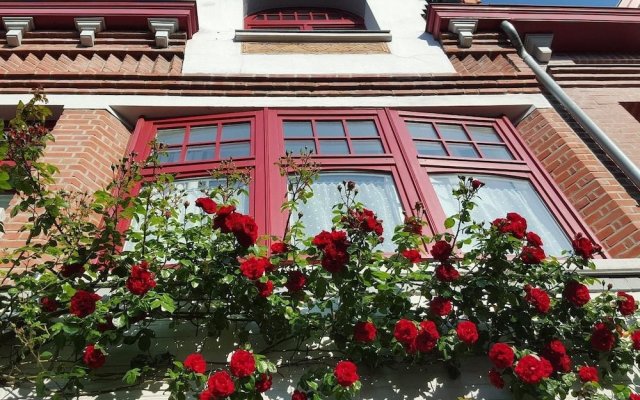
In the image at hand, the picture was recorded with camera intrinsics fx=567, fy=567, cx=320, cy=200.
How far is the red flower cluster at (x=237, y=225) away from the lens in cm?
327

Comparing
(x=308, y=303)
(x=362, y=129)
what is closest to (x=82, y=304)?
(x=308, y=303)

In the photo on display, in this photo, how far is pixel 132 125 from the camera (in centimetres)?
593

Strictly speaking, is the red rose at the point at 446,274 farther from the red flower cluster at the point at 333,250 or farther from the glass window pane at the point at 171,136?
the glass window pane at the point at 171,136

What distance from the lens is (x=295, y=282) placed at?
11.1 feet

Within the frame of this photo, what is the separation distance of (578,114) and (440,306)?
334cm

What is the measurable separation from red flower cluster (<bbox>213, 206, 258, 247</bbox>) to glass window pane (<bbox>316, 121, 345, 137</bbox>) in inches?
97.7

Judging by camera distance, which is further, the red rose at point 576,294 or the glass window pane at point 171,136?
the glass window pane at point 171,136

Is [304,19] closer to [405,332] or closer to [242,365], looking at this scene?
[405,332]

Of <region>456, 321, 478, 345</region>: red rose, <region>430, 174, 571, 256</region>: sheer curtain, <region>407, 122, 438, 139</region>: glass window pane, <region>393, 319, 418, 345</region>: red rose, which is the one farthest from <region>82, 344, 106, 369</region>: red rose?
<region>407, 122, 438, 139</region>: glass window pane

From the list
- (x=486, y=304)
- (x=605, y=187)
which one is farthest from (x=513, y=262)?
(x=605, y=187)

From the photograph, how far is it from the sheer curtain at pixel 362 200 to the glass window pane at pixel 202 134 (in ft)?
4.27

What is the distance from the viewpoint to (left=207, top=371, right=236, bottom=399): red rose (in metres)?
2.78

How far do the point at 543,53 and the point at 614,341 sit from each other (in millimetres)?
4507

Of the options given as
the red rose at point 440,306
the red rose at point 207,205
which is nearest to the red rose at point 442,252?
the red rose at point 440,306
